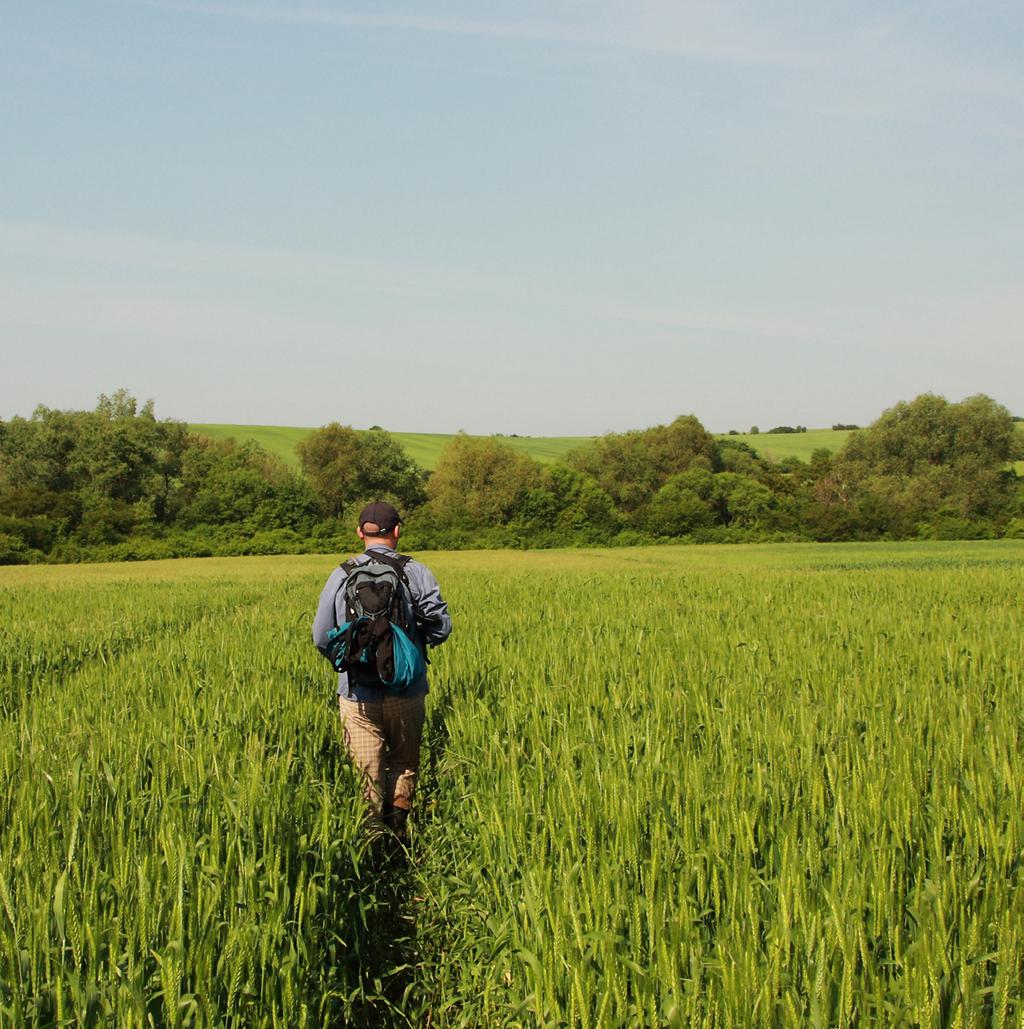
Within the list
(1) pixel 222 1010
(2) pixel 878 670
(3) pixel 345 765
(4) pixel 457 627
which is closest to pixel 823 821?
(1) pixel 222 1010

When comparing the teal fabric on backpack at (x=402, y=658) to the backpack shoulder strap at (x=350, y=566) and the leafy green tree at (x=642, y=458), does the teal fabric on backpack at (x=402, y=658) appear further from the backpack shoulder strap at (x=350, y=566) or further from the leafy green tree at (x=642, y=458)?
the leafy green tree at (x=642, y=458)

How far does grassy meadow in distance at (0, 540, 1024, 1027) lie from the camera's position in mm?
2322

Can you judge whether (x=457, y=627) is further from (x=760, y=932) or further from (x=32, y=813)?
(x=760, y=932)

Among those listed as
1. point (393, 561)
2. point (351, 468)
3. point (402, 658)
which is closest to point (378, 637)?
point (402, 658)

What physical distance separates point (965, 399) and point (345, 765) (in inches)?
2556

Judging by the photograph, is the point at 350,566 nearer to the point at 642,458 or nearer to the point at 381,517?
the point at 381,517

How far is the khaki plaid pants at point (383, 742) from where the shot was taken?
5008 millimetres

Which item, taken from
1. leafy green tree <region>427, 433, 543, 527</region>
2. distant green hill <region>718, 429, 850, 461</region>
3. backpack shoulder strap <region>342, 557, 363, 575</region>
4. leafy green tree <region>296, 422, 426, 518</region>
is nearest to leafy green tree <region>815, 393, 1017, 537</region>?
leafy green tree <region>427, 433, 543, 527</region>

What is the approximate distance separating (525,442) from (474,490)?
50792mm

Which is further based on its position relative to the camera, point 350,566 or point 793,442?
point 793,442

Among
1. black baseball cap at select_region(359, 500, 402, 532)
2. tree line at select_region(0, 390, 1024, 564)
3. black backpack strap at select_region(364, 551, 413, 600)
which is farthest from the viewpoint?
tree line at select_region(0, 390, 1024, 564)

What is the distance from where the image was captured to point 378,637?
4.74m

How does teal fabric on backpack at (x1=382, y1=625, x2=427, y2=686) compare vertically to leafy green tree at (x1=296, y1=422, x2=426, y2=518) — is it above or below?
below

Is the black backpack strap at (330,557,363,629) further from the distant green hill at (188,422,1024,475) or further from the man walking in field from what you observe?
the distant green hill at (188,422,1024,475)
